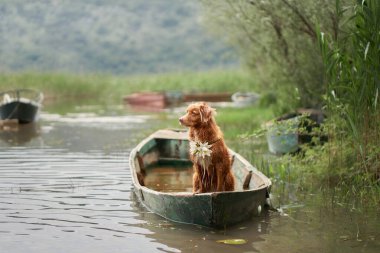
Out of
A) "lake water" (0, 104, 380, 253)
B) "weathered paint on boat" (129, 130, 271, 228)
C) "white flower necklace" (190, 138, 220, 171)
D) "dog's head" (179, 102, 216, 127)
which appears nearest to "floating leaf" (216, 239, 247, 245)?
"lake water" (0, 104, 380, 253)

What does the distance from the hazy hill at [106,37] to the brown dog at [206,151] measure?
56.7m

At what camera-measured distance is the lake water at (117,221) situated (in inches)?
306

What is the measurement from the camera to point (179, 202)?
27.3 feet

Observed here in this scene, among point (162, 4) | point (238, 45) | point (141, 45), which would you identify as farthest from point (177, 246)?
point (162, 4)

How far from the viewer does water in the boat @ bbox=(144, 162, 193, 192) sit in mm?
11320

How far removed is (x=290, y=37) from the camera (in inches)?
591

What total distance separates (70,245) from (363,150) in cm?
420

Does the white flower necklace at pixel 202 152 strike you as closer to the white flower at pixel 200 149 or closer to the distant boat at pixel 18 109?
the white flower at pixel 200 149

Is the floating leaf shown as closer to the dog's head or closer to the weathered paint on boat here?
the weathered paint on boat

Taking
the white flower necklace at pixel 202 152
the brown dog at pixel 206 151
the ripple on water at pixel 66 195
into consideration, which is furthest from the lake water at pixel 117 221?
the white flower necklace at pixel 202 152

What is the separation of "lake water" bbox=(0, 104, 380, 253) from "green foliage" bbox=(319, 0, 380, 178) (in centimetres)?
87

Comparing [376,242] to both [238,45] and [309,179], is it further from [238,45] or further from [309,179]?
[238,45]

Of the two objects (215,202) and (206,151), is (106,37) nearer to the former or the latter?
(206,151)

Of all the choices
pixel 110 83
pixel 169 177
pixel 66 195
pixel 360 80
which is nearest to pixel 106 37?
pixel 110 83
